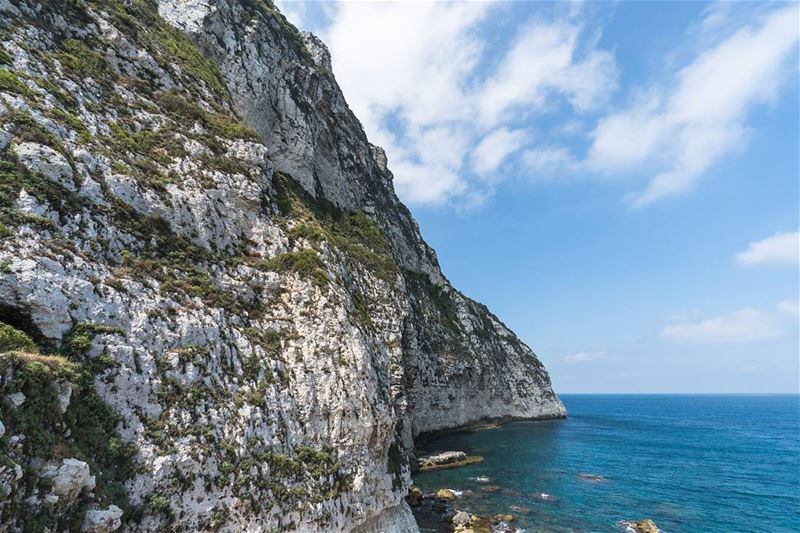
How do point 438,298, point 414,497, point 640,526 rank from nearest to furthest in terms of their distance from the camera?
point 640,526 < point 414,497 < point 438,298

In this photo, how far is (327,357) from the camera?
24438 millimetres

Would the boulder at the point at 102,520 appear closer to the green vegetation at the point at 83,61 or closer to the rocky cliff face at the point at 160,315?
the rocky cliff face at the point at 160,315

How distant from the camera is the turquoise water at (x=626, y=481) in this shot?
36.0m

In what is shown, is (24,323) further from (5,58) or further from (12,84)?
(5,58)

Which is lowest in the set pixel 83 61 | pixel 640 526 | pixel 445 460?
pixel 640 526

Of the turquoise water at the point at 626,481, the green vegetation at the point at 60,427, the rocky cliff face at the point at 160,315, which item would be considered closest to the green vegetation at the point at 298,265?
the rocky cliff face at the point at 160,315

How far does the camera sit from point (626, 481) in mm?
48562

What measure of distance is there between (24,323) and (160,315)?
16.4 feet

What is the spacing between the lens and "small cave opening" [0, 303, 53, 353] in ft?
47.9

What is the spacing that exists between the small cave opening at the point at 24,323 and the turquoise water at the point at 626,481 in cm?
2850

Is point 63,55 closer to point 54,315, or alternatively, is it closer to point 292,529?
point 54,315

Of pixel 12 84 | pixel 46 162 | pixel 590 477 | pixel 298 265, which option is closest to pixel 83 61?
pixel 12 84

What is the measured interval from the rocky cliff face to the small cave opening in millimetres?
54

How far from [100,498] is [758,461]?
273 feet
